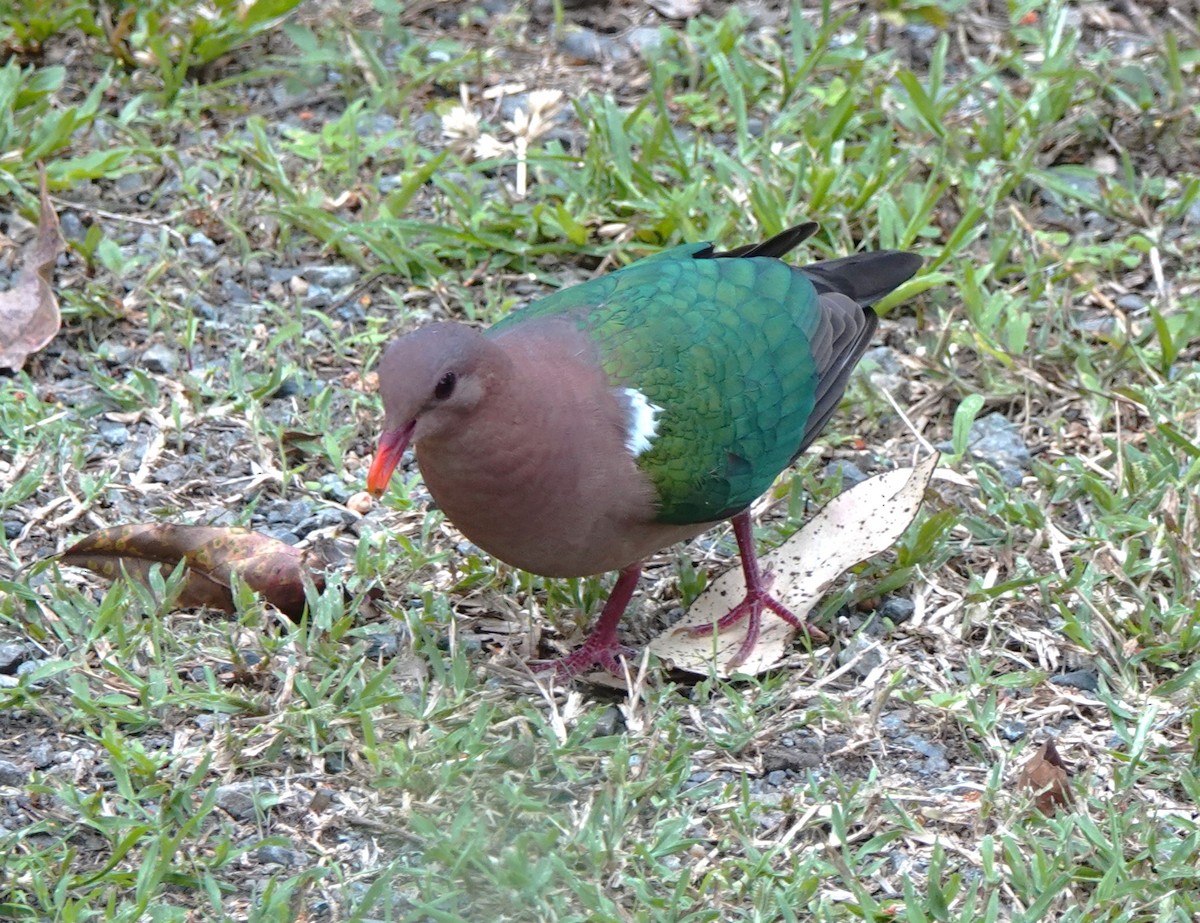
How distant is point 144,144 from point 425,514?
211 centimetres

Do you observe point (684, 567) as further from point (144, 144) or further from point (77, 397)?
point (144, 144)

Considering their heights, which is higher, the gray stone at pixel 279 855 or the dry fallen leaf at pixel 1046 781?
the gray stone at pixel 279 855

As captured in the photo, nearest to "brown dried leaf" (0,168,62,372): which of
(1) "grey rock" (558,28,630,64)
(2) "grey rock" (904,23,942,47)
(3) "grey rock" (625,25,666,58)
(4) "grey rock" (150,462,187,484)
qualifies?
(4) "grey rock" (150,462,187,484)

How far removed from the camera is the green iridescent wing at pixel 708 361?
3961mm

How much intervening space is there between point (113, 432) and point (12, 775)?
1.48m

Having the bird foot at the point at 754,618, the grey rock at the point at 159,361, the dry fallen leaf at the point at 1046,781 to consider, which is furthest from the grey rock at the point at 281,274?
the dry fallen leaf at the point at 1046,781

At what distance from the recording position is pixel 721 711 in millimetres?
3955

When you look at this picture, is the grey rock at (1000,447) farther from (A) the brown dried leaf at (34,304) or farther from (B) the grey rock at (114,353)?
(A) the brown dried leaf at (34,304)

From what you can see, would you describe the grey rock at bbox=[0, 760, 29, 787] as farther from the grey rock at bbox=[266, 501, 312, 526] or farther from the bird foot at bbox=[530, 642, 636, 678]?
the bird foot at bbox=[530, 642, 636, 678]

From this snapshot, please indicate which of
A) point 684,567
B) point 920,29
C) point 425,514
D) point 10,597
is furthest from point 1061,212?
point 10,597

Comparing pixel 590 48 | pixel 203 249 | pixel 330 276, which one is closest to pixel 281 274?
pixel 330 276

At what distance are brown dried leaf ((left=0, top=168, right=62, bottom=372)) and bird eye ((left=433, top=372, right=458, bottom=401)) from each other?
78.5 inches

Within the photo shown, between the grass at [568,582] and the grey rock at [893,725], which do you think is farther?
the grey rock at [893,725]

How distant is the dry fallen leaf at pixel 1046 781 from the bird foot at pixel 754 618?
712 mm
